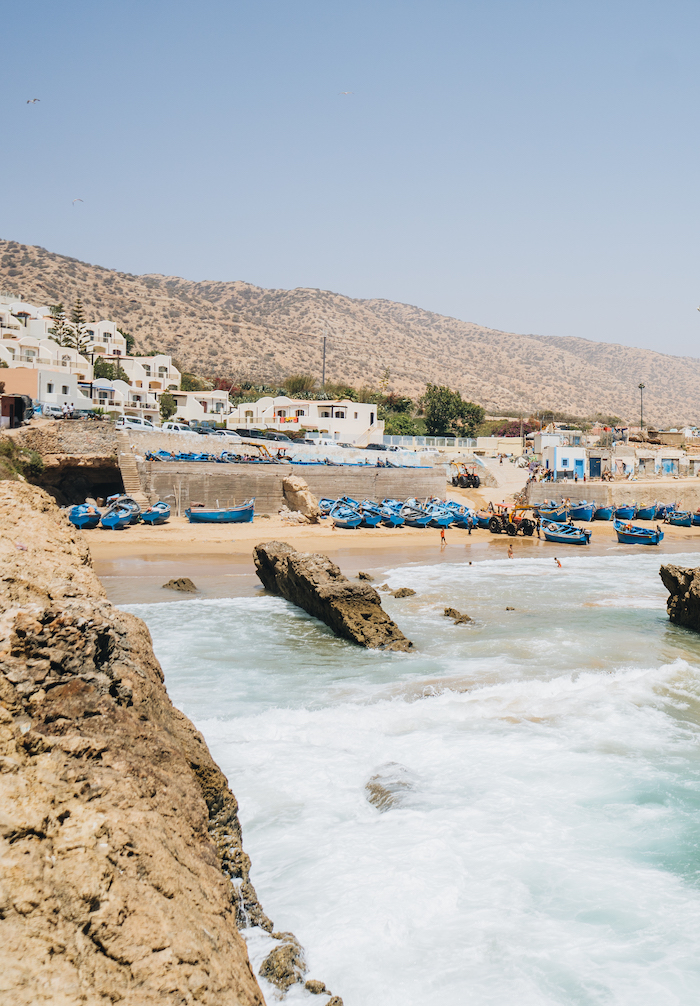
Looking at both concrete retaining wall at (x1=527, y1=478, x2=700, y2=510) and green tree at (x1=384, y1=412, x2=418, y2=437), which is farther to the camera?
green tree at (x1=384, y1=412, x2=418, y2=437)

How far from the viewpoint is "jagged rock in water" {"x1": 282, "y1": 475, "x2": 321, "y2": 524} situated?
3784cm

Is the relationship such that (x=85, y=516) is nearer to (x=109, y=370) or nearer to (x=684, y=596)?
(x=684, y=596)

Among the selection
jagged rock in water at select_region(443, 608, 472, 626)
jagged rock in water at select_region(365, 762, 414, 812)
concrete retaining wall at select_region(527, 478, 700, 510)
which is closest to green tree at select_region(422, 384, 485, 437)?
concrete retaining wall at select_region(527, 478, 700, 510)

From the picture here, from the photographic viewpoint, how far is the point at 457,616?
57.0 feet

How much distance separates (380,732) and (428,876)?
10.7ft

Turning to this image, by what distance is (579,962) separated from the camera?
18.4 feet

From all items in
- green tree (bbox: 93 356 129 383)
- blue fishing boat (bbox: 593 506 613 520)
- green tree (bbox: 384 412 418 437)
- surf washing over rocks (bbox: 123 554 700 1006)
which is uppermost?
green tree (bbox: 93 356 129 383)

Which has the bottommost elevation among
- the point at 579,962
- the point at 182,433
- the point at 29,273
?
the point at 579,962

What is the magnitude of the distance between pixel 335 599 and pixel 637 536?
26593 millimetres

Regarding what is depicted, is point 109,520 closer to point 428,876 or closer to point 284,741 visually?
point 284,741

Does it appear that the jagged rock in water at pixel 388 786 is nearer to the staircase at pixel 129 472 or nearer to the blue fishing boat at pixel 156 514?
the blue fishing boat at pixel 156 514

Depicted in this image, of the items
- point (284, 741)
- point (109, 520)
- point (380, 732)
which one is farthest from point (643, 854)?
point (109, 520)

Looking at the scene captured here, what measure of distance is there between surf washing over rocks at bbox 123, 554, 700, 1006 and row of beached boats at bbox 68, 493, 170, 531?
56.5 feet

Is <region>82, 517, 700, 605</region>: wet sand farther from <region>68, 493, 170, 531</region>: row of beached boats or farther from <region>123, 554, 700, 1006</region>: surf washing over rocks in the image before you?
<region>123, 554, 700, 1006</region>: surf washing over rocks
